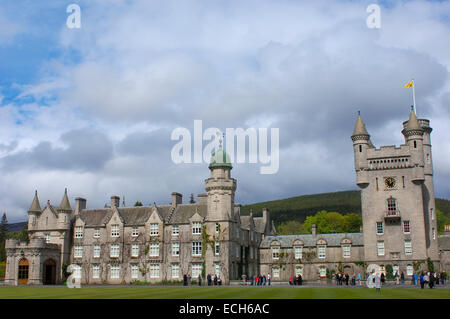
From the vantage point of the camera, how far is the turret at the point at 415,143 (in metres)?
63.1

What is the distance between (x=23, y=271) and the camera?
66.4 metres

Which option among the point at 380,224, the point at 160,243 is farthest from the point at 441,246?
the point at 160,243

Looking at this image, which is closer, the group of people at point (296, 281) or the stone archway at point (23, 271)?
the group of people at point (296, 281)

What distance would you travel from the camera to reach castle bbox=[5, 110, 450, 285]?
63656 mm

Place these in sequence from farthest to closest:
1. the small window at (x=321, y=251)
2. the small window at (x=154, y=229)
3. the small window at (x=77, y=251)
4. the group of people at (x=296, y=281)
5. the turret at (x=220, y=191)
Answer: the small window at (x=321, y=251) → the small window at (x=77, y=251) → the small window at (x=154, y=229) → the turret at (x=220, y=191) → the group of people at (x=296, y=281)

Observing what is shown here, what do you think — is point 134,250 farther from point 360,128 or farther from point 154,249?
point 360,128

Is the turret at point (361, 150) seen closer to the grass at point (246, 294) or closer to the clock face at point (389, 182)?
the clock face at point (389, 182)

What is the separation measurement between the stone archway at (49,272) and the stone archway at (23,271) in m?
2.17

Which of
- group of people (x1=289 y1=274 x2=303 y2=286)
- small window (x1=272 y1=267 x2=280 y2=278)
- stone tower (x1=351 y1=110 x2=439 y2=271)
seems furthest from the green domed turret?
small window (x1=272 y1=267 x2=280 y2=278)

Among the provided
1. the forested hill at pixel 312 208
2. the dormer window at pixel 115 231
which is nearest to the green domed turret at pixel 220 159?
the dormer window at pixel 115 231

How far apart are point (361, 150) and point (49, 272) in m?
46.7

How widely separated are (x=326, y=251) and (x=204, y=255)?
63.0 ft
